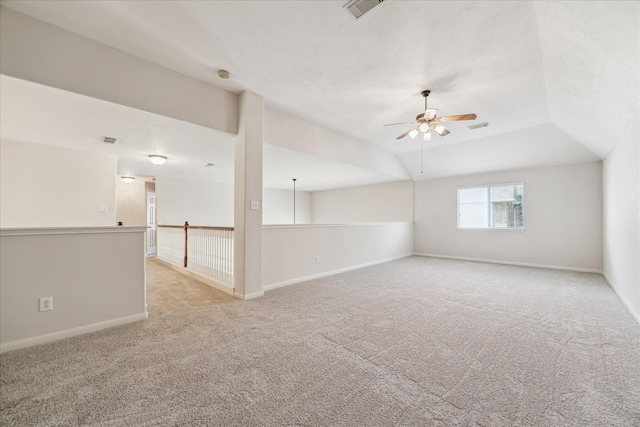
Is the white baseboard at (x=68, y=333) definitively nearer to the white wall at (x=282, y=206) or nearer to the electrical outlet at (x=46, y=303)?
the electrical outlet at (x=46, y=303)

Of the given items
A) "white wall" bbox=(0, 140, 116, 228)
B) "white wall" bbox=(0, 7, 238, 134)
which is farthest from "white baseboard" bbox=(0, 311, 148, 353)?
"white wall" bbox=(0, 140, 116, 228)

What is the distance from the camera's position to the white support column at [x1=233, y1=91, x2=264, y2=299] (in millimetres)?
3516

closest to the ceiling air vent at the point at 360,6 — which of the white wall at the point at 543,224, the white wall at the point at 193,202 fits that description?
the white wall at the point at 543,224

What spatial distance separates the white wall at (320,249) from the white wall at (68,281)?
1.66 metres

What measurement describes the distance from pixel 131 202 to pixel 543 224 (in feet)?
35.3

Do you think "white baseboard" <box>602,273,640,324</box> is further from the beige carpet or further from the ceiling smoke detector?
the ceiling smoke detector

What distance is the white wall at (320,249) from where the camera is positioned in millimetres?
4047

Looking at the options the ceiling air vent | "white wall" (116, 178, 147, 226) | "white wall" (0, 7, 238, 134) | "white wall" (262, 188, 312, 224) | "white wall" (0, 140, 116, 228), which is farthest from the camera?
"white wall" (262, 188, 312, 224)

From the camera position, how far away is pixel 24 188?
4086 mm

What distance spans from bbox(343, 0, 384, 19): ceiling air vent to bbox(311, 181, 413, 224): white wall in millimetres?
6252

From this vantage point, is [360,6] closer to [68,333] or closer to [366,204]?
[68,333]

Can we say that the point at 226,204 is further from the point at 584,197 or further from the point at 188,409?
the point at 584,197

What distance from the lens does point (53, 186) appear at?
435cm

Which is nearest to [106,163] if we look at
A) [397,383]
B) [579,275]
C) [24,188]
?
[24,188]
